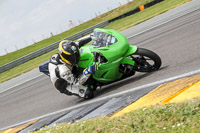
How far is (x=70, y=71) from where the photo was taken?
708 cm

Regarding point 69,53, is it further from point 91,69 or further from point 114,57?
point 114,57

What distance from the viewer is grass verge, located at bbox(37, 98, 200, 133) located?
3.41m

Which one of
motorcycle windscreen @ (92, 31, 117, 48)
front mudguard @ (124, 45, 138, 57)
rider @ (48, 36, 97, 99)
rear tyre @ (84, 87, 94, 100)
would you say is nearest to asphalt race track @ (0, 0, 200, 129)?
rear tyre @ (84, 87, 94, 100)

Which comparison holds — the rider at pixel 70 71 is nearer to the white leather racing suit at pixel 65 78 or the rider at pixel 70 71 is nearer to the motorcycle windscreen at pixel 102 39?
the white leather racing suit at pixel 65 78

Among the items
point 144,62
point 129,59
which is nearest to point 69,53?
point 129,59

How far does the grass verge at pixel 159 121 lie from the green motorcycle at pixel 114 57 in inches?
97.0

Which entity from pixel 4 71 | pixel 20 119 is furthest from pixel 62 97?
pixel 4 71

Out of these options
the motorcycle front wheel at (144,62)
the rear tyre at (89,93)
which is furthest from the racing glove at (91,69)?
the motorcycle front wheel at (144,62)

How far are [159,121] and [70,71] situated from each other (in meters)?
3.66

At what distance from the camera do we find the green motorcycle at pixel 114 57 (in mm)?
6820

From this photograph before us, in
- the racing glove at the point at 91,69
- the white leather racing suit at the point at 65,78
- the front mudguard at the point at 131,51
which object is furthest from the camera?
the white leather racing suit at the point at 65,78

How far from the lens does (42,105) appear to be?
884 centimetres

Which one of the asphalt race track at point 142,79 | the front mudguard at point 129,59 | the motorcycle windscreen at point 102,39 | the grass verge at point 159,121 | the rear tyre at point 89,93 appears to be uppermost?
the motorcycle windscreen at point 102,39

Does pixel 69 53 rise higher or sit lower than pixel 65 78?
higher
